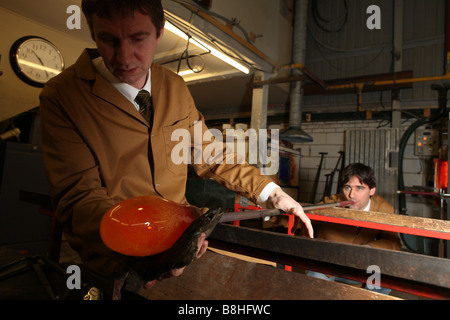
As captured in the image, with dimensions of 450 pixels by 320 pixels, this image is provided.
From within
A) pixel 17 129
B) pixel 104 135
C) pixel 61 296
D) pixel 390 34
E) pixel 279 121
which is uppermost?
pixel 390 34

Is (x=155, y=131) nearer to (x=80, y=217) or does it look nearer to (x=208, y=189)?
(x=80, y=217)

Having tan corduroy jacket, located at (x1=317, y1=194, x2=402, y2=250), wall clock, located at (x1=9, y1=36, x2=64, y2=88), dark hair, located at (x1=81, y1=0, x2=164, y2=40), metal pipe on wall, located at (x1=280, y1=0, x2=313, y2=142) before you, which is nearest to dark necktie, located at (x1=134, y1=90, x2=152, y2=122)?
dark hair, located at (x1=81, y1=0, x2=164, y2=40)

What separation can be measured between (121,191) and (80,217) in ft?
0.86

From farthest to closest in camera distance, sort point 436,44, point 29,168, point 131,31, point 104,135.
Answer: point 436,44, point 29,168, point 104,135, point 131,31

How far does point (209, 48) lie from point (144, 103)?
321 cm

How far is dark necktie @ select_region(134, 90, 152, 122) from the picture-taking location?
50.5 inches

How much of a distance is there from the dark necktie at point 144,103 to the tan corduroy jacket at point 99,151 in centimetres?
3

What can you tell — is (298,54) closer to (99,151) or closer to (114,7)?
(114,7)

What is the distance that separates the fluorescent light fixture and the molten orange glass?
3.34m

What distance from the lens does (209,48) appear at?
13.6 ft

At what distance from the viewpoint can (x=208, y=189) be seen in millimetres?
3936

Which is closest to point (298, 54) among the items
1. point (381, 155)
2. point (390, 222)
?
point (381, 155)

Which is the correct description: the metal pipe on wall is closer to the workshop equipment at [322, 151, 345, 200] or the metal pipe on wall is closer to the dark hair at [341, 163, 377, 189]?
the workshop equipment at [322, 151, 345, 200]
